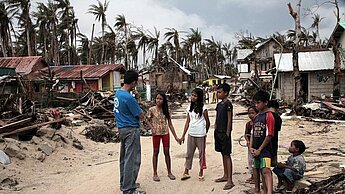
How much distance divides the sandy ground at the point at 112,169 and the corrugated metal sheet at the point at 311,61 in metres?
11.2

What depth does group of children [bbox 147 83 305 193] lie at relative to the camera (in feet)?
14.6

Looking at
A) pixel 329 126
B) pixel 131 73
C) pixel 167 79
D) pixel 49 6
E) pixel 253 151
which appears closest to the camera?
pixel 253 151

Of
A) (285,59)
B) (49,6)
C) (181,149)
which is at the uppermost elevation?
(49,6)

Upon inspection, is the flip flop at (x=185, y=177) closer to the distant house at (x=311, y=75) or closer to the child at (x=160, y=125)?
the child at (x=160, y=125)

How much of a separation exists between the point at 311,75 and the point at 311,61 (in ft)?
3.04

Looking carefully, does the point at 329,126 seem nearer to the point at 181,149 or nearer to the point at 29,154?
the point at 181,149

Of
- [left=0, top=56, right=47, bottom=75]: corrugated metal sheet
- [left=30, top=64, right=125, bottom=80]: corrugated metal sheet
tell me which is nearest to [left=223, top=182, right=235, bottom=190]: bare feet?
[left=30, top=64, right=125, bottom=80]: corrugated metal sheet

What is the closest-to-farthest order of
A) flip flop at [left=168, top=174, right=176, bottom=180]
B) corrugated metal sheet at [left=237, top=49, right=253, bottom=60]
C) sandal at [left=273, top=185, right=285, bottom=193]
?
1. sandal at [left=273, top=185, right=285, bottom=193]
2. flip flop at [left=168, top=174, right=176, bottom=180]
3. corrugated metal sheet at [left=237, top=49, right=253, bottom=60]

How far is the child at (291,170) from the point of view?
15.6 ft

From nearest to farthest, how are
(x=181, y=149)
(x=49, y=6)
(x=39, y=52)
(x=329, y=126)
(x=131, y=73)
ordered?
(x=131, y=73) < (x=181, y=149) < (x=329, y=126) < (x=49, y=6) < (x=39, y=52)

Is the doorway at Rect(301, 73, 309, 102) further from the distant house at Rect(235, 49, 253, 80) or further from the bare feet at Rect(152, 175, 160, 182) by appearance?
the distant house at Rect(235, 49, 253, 80)

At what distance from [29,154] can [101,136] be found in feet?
12.6

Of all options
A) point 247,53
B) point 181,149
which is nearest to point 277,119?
point 181,149

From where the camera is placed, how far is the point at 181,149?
30.2 ft
